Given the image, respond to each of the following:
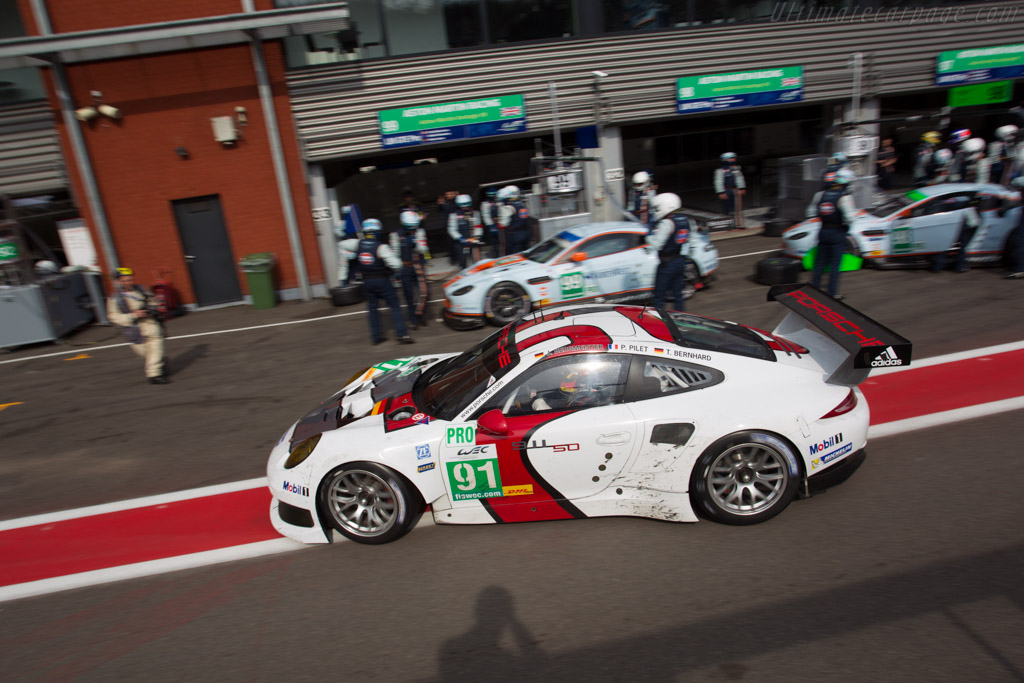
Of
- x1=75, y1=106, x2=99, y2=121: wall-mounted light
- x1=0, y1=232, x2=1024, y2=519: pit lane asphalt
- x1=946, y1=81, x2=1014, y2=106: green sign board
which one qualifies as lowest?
x1=0, y1=232, x2=1024, y2=519: pit lane asphalt

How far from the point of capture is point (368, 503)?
4684 millimetres

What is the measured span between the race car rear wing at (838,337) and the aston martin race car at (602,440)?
2 cm

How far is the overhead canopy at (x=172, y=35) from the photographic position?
11.6m

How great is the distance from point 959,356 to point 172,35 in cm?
1331

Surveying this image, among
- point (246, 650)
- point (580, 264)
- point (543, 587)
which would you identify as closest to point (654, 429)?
point (543, 587)

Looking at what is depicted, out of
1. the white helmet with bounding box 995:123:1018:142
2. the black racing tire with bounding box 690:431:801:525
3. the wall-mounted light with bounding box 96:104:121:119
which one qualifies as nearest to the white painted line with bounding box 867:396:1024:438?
the black racing tire with bounding box 690:431:801:525

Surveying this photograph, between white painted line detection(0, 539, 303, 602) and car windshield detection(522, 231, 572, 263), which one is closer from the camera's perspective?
white painted line detection(0, 539, 303, 602)

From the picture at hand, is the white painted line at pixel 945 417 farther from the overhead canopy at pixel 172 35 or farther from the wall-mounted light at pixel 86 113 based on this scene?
the wall-mounted light at pixel 86 113

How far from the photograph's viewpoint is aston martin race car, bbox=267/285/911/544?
4383 mm

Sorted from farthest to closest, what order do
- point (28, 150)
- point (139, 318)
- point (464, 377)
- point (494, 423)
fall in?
point (28, 150), point (139, 318), point (464, 377), point (494, 423)

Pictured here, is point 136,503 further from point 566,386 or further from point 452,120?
point 452,120

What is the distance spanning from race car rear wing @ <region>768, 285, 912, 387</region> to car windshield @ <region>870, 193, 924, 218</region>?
6.40 m

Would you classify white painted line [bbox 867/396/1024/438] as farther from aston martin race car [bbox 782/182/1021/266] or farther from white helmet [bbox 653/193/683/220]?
aston martin race car [bbox 782/182/1021/266]

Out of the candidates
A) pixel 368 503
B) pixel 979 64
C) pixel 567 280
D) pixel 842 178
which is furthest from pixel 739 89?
pixel 368 503
